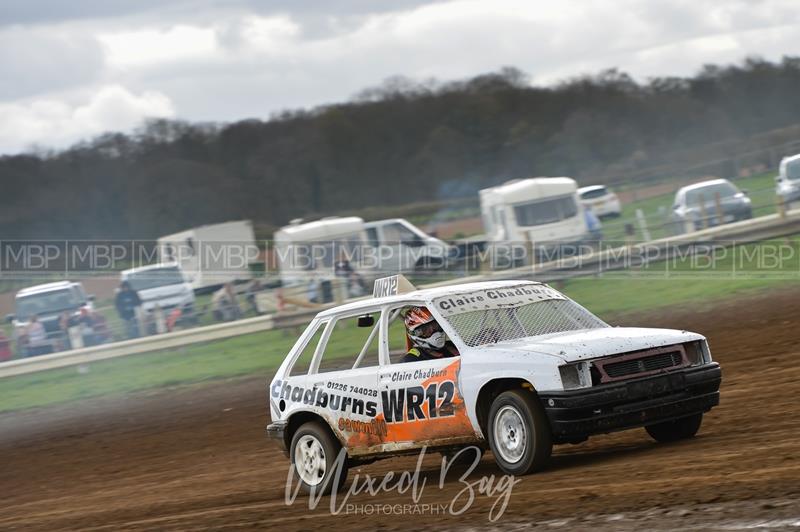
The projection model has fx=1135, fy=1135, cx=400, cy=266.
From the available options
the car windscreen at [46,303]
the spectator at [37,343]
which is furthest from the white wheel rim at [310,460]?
the car windscreen at [46,303]

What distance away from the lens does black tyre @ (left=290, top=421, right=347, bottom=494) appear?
26.8 ft

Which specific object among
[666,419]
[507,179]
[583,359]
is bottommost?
[666,419]

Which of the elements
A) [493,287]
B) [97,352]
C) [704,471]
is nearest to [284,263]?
[97,352]

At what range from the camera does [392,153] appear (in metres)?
38.9

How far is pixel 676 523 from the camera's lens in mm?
5223

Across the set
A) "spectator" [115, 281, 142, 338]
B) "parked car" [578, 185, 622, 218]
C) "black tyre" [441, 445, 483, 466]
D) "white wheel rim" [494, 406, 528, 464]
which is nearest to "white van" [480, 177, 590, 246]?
"parked car" [578, 185, 622, 218]

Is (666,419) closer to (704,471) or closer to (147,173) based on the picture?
(704,471)

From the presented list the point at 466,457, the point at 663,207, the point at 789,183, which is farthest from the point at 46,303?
the point at 466,457

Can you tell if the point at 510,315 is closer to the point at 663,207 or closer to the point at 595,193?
the point at 663,207

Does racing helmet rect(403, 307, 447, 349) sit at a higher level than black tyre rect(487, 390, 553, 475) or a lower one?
higher

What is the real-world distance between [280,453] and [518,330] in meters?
4.20

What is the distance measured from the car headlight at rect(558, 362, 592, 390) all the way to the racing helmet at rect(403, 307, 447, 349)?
1.10 metres

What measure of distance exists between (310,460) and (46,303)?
17.8 m

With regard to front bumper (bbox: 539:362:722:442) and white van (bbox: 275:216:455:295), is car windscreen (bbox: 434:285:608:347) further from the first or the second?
white van (bbox: 275:216:455:295)
